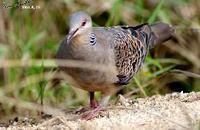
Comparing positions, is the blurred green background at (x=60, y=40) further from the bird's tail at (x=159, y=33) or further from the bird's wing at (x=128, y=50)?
the bird's wing at (x=128, y=50)

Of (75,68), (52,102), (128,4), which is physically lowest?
(52,102)

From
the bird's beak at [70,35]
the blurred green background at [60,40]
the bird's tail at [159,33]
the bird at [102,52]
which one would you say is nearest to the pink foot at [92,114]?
the bird at [102,52]

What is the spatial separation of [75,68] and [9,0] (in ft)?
3.88

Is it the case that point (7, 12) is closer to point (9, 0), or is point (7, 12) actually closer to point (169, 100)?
point (9, 0)

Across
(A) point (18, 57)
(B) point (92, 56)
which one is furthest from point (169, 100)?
(A) point (18, 57)

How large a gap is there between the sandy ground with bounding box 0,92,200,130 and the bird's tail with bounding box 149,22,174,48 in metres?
1.16

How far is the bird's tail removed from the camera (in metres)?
5.70

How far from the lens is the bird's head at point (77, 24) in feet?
14.0

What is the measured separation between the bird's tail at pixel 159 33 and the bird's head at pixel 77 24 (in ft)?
4.41

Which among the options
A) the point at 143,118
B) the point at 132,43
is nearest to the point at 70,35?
the point at 143,118

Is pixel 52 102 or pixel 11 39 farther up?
pixel 11 39

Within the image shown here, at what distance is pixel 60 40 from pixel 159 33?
58.6 inches

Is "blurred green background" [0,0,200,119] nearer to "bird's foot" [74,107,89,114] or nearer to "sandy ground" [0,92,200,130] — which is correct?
"bird's foot" [74,107,89,114]

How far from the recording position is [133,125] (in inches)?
150
